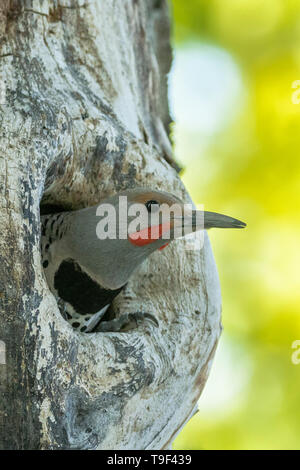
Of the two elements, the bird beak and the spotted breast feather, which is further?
the spotted breast feather

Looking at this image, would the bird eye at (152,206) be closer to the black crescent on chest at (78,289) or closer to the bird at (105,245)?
the bird at (105,245)

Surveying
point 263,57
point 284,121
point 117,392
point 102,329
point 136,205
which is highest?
point 263,57

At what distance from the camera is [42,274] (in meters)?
2.20

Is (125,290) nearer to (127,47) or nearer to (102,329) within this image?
(102,329)

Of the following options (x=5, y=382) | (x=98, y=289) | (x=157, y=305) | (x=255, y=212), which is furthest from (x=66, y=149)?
(x=255, y=212)

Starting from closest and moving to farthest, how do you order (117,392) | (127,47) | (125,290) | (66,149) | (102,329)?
(117,392), (66,149), (102,329), (125,290), (127,47)

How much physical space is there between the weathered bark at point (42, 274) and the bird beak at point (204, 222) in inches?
14.1

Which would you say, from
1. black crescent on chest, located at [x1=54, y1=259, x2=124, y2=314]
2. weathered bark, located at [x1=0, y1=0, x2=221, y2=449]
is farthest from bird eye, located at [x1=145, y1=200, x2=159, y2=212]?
black crescent on chest, located at [x1=54, y1=259, x2=124, y2=314]

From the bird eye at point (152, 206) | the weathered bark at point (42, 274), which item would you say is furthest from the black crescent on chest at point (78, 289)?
the bird eye at point (152, 206)

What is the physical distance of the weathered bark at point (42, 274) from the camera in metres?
2.09

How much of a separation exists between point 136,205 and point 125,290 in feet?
1.45

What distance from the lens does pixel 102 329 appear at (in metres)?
2.80

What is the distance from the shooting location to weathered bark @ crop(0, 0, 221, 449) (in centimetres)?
209

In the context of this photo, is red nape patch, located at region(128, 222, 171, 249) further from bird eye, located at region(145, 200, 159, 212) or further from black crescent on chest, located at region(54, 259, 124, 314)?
black crescent on chest, located at region(54, 259, 124, 314)
